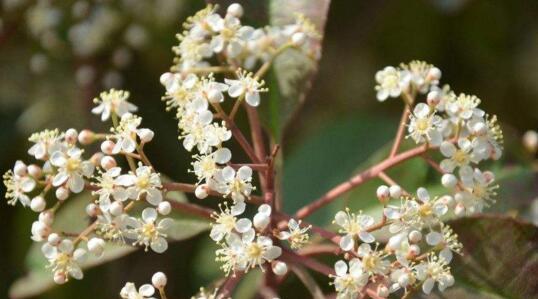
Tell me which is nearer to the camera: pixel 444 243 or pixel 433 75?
pixel 444 243

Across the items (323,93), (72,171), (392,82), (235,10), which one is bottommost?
(323,93)

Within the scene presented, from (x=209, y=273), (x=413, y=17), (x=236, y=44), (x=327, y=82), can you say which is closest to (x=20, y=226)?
(x=209, y=273)

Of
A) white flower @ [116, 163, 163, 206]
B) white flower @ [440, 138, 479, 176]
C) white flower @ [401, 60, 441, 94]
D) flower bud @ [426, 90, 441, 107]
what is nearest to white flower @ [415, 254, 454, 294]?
white flower @ [440, 138, 479, 176]

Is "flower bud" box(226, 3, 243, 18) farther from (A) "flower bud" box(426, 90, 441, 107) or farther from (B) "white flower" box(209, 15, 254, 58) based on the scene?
(A) "flower bud" box(426, 90, 441, 107)

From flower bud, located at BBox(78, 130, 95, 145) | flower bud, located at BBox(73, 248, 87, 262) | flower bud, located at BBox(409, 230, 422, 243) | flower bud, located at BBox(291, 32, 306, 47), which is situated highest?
flower bud, located at BBox(291, 32, 306, 47)

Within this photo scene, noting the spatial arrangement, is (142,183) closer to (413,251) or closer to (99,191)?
(99,191)

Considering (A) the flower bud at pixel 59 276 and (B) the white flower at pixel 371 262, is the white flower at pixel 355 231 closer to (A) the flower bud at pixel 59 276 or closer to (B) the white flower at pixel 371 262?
(B) the white flower at pixel 371 262

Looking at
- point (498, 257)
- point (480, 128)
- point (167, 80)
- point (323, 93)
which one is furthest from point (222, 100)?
point (323, 93)
